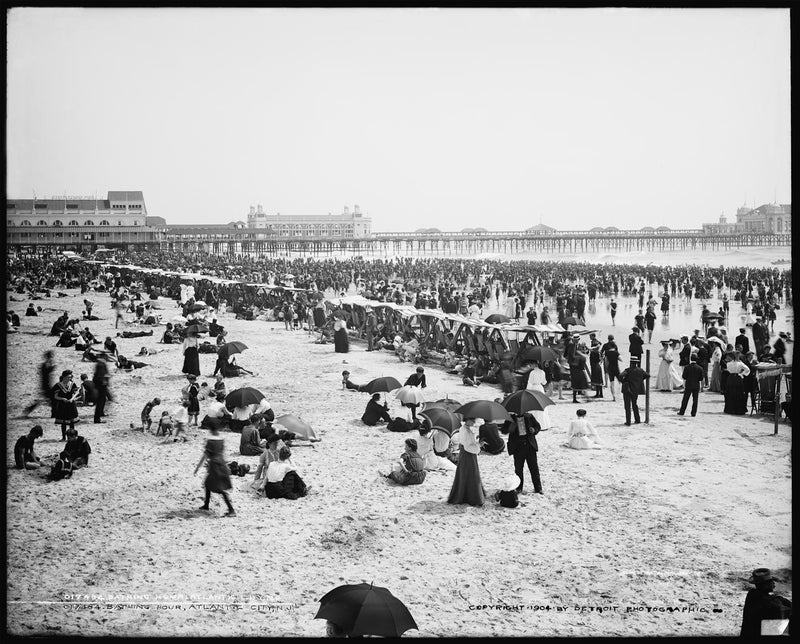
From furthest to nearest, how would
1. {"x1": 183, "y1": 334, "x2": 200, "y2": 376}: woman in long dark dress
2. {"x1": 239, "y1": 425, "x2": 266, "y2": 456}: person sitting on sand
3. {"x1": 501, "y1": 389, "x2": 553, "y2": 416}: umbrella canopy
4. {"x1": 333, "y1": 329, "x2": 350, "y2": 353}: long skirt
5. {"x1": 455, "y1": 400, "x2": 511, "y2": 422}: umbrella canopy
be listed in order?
{"x1": 333, "y1": 329, "x2": 350, "y2": 353}: long skirt
{"x1": 183, "y1": 334, "x2": 200, "y2": 376}: woman in long dark dress
{"x1": 239, "y1": 425, "x2": 266, "y2": 456}: person sitting on sand
{"x1": 501, "y1": 389, "x2": 553, "y2": 416}: umbrella canopy
{"x1": 455, "y1": 400, "x2": 511, "y2": 422}: umbrella canopy

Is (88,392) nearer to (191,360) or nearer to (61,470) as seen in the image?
(191,360)

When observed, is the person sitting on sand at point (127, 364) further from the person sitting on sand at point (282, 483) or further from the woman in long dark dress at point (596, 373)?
the woman in long dark dress at point (596, 373)

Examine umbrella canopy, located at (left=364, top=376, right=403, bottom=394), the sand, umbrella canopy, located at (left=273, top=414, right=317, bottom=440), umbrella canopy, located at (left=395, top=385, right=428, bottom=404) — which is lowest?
the sand

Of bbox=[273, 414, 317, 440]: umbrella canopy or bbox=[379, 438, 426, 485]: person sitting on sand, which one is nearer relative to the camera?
bbox=[379, 438, 426, 485]: person sitting on sand

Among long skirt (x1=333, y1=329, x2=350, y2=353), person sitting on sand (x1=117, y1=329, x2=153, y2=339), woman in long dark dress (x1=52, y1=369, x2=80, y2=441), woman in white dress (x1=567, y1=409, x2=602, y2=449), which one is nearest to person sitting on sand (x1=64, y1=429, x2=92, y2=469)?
woman in long dark dress (x1=52, y1=369, x2=80, y2=441)

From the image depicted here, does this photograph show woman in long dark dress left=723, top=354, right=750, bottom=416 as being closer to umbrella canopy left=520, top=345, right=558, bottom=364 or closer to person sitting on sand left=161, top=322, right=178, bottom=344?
umbrella canopy left=520, top=345, right=558, bottom=364

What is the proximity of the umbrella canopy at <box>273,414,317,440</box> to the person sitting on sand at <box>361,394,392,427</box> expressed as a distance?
46.1 inches

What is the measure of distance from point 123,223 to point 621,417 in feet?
180

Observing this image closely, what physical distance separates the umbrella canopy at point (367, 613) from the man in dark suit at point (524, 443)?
3.36 metres

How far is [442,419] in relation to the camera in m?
9.71

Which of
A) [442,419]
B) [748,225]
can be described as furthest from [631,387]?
[748,225]

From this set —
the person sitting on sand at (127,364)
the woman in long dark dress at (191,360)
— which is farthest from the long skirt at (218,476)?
the person sitting on sand at (127,364)

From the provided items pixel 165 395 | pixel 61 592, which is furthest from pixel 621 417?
pixel 61 592

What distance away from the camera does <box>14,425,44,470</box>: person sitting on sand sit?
8.72m
